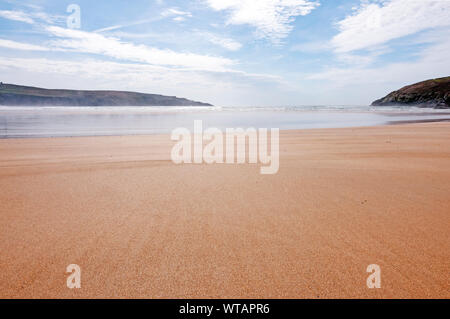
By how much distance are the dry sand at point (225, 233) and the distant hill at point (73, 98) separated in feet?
268

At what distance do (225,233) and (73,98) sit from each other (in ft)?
351

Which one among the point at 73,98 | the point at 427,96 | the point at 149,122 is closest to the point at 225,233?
the point at 149,122

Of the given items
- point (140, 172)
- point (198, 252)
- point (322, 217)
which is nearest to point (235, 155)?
point (140, 172)

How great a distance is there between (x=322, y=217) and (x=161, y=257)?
1.76m

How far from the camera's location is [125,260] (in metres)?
2.19

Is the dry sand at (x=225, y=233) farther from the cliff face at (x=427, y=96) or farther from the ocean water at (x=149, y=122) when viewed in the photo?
the cliff face at (x=427, y=96)

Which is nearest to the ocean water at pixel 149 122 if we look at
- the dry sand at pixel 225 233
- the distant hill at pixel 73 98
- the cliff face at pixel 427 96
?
the dry sand at pixel 225 233

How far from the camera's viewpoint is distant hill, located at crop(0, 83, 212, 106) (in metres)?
76.6

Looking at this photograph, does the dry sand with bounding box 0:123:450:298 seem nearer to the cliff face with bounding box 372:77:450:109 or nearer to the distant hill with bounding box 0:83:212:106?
the cliff face with bounding box 372:77:450:109

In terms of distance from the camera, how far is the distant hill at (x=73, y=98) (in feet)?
251

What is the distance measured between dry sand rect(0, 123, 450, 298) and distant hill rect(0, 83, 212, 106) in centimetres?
8168

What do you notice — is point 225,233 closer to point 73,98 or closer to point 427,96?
point 427,96

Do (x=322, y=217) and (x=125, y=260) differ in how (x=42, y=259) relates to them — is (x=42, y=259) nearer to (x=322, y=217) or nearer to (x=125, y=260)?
(x=125, y=260)

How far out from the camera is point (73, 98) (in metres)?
93.9
